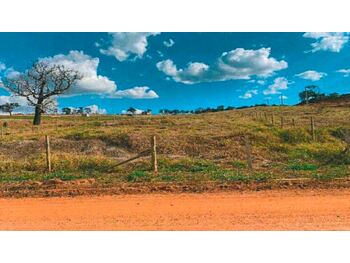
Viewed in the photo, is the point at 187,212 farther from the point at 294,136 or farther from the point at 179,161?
the point at 294,136

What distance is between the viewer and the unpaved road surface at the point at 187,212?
703cm

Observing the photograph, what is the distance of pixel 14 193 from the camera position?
34.7 ft

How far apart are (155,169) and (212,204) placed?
532 centimetres

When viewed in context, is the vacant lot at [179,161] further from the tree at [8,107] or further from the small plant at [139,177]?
the tree at [8,107]

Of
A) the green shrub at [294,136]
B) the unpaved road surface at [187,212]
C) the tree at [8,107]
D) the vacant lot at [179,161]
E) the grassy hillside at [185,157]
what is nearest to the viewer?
the unpaved road surface at [187,212]

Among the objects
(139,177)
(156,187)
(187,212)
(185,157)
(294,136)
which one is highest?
(294,136)

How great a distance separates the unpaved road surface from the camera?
7027 millimetres

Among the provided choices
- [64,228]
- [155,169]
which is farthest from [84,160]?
[64,228]

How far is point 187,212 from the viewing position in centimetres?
797

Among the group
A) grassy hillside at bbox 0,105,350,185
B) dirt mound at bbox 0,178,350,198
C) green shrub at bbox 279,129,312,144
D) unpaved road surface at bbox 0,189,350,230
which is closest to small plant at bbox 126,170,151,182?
grassy hillside at bbox 0,105,350,185

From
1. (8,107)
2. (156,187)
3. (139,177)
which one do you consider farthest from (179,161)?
(8,107)

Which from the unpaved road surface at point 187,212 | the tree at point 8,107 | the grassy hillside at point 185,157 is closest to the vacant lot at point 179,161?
the grassy hillside at point 185,157

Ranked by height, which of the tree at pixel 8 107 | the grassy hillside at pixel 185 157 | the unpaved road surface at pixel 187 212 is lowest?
the unpaved road surface at pixel 187 212

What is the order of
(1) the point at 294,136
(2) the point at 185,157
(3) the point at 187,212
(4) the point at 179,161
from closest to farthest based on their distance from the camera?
(3) the point at 187,212 → (4) the point at 179,161 → (2) the point at 185,157 → (1) the point at 294,136
